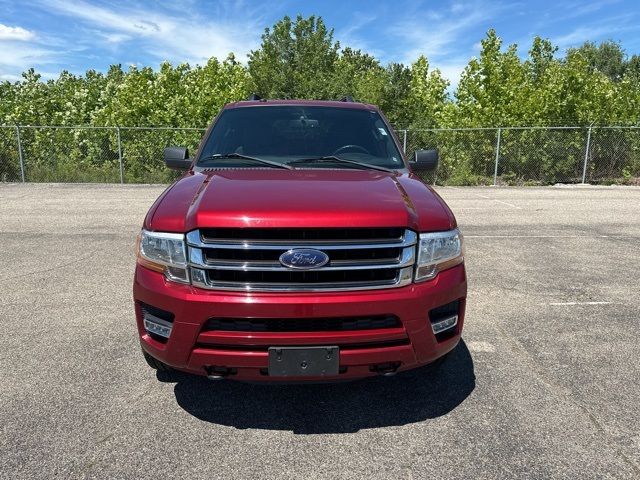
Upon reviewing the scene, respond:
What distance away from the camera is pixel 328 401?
317 cm

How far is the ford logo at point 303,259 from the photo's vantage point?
2521 mm

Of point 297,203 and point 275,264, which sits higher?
point 297,203

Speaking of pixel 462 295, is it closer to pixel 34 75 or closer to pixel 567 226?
pixel 567 226

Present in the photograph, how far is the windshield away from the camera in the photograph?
3.83m

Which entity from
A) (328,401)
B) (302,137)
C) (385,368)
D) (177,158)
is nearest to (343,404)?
(328,401)

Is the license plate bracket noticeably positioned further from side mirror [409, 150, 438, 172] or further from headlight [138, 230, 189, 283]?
side mirror [409, 150, 438, 172]

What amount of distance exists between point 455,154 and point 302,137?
1558cm

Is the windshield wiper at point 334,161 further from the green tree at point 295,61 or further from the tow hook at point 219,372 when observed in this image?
the green tree at point 295,61

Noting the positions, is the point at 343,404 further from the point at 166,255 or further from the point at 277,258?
the point at 166,255

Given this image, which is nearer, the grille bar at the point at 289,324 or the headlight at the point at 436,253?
the grille bar at the point at 289,324

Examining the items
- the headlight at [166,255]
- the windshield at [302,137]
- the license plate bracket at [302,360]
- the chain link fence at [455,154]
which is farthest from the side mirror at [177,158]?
the chain link fence at [455,154]

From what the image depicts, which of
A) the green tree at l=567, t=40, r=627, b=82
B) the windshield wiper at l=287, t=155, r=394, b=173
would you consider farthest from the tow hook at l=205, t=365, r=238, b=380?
the green tree at l=567, t=40, r=627, b=82

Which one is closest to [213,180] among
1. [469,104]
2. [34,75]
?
[469,104]

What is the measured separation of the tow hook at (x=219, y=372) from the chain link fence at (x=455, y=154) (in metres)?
16.4
